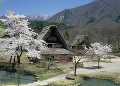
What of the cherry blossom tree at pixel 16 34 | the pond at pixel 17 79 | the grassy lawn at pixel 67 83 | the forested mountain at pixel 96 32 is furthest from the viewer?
the forested mountain at pixel 96 32

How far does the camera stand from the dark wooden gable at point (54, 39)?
32.3 m

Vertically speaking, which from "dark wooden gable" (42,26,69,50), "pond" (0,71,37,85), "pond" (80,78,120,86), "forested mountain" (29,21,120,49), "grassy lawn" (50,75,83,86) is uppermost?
"forested mountain" (29,21,120,49)

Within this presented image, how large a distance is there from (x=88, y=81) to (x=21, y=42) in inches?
422

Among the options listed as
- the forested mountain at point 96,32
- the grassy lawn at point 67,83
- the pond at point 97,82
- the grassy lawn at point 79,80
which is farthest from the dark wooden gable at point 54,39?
the forested mountain at point 96,32

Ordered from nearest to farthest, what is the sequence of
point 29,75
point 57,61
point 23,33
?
point 29,75
point 23,33
point 57,61

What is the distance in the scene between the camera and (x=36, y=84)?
15.9 metres

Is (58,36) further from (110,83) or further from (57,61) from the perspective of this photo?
(110,83)

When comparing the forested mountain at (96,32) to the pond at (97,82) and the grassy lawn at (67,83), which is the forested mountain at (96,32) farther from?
the grassy lawn at (67,83)

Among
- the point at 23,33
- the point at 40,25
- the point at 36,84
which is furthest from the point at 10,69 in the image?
the point at 40,25

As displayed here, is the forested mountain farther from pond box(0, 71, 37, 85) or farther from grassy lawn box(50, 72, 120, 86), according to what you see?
pond box(0, 71, 37, 85)

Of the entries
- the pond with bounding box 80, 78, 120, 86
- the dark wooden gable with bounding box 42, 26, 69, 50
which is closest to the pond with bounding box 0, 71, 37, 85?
the pond with bounding box 80, 78, 120, 86

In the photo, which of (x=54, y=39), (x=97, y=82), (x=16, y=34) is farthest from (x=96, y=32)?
(x=97, y=82)

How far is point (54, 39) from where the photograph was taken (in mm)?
32969

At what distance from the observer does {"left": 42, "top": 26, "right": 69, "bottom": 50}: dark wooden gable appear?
32312 mm
